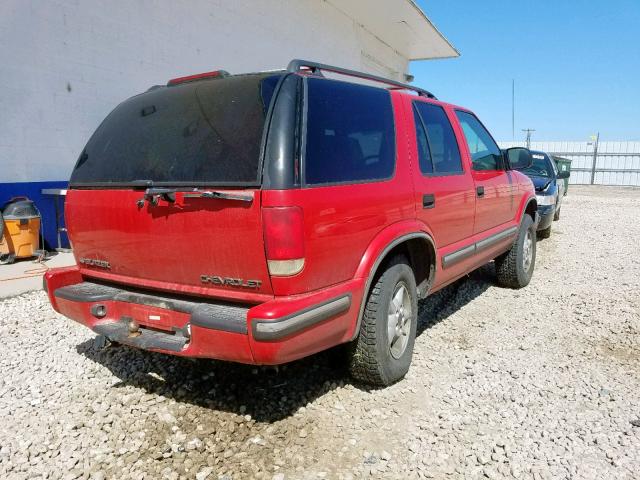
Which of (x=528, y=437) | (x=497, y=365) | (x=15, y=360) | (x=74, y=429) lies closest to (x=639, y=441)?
(x=528, y=437)

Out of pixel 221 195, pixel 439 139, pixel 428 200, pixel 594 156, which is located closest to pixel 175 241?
pixel 221 195

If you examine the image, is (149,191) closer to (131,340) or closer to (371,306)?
(131,340)

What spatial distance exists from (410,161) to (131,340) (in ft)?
6.79

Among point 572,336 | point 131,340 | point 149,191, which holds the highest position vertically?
point 149,191

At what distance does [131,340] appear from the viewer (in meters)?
2.75

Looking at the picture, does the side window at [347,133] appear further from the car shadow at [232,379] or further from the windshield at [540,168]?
the windshield at [540,168]

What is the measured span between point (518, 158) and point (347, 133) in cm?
292

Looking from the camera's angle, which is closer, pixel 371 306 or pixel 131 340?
pixel 131 340

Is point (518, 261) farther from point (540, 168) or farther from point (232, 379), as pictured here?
point (540, 168)

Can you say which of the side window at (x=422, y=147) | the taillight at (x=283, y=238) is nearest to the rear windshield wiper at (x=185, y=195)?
the taillight at (x=283, y=238)

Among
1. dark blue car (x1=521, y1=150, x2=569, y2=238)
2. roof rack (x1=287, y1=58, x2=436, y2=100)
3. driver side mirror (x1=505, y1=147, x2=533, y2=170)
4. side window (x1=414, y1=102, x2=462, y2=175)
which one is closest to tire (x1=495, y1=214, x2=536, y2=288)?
driver side mirror (x1=505, y1=147, x2=533, y2=170)

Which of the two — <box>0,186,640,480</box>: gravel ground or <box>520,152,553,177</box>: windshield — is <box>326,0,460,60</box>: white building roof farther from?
<box>0,186,640,480</box>: gravel ground

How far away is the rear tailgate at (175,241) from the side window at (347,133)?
450 mm

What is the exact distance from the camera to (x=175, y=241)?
8.46ft
